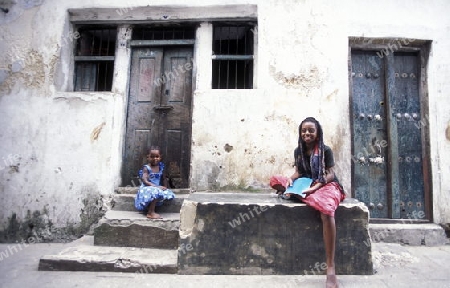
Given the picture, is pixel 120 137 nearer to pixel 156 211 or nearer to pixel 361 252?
pixel 156 211

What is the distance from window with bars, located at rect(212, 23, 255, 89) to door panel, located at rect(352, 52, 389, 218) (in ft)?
5.17

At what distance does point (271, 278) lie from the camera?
9.21 ft

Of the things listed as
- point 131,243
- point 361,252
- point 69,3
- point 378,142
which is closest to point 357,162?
point 378,142

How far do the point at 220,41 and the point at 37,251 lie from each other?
389 cm

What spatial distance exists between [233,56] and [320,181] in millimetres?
2531

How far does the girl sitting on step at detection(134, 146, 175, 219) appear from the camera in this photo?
372 cm

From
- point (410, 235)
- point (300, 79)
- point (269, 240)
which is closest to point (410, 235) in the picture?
point (410, 235)

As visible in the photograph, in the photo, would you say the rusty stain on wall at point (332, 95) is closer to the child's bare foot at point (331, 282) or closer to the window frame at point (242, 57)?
the window frame at point (242, 57)

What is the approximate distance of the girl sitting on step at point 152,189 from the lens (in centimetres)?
372

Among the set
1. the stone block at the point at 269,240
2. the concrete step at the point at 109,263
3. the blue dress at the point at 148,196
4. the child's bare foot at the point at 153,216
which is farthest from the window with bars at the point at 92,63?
the stone block at the point at 269,240

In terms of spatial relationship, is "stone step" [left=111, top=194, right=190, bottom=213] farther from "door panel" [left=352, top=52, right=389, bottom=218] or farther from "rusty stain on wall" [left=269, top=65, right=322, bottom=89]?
"door panel" [left=352, top=52, right=389, bottom=218]

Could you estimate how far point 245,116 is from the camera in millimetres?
4273

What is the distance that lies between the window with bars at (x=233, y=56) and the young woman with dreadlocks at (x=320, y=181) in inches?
74.1

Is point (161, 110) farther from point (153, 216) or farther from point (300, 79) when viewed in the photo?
point (300, 79)
